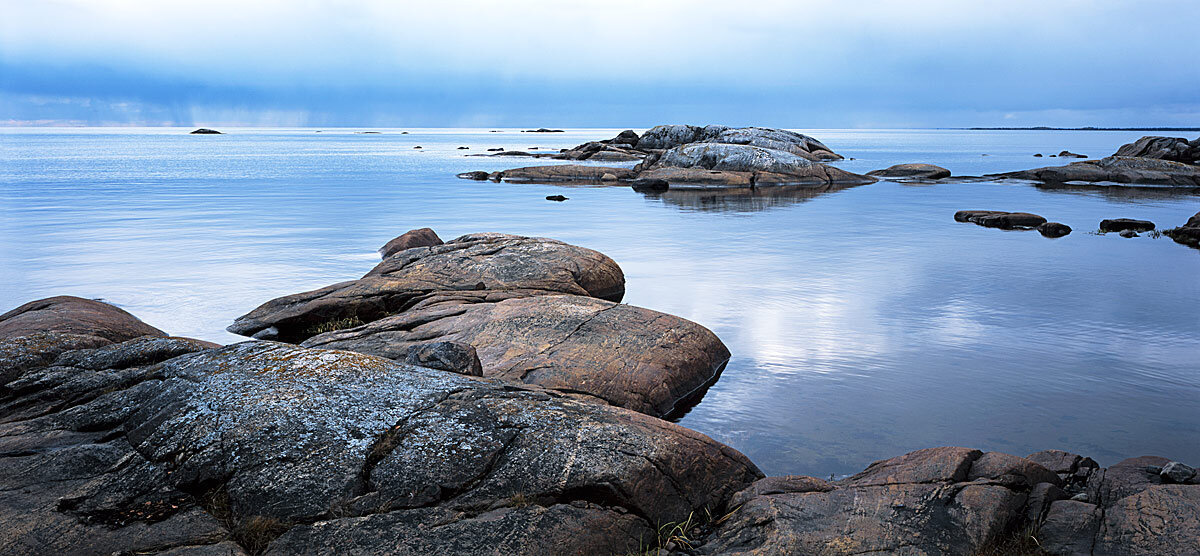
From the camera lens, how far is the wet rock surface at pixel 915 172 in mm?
58812

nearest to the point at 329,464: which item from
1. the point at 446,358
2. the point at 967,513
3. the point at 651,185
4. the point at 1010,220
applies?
the point at 446,358

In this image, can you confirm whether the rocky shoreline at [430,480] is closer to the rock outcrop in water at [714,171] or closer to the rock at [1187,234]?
the rock at [1187,234]

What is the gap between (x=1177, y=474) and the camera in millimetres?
6371

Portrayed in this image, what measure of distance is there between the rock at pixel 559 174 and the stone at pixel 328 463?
162 ft

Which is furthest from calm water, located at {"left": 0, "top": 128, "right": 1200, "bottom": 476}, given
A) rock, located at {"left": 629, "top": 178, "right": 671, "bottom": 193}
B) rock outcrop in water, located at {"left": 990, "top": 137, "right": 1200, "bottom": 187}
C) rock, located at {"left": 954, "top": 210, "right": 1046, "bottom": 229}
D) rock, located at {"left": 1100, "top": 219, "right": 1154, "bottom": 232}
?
rock outcrop in water, located at {"left": 990, "top": 137, "right": 1200, "bottom": 187}

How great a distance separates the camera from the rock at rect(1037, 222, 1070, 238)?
2748cm

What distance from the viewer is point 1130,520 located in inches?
223

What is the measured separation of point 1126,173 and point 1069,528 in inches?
2232

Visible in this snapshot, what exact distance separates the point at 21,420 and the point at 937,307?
46.9 feet

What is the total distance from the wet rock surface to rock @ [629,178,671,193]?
1925 centimetres

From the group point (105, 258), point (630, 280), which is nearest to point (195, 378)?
point (630, 280)

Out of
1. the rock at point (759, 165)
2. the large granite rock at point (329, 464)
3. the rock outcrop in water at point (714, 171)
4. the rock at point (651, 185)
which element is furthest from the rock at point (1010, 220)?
the large granite rock at point (329, 464)

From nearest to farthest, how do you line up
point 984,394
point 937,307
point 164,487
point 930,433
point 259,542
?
point 259,542
point 164,487
point 930,433
point 984,394
point 937,307

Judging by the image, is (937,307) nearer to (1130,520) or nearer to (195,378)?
(1130,520)
